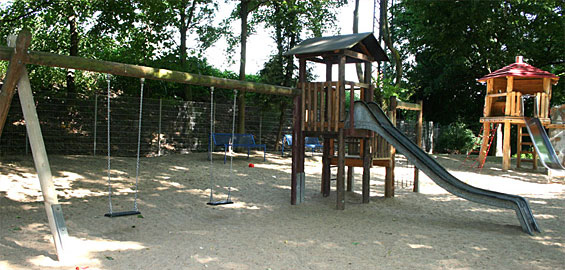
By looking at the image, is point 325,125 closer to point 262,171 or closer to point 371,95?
point 371,95

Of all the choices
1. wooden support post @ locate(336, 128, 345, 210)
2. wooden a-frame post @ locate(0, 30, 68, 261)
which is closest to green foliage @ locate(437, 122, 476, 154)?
wooden support post @ locate(336, 128, 345, 210)

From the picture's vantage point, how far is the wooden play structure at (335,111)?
24.8ft

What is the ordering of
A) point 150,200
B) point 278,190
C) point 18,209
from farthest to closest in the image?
point 278,190 < point 150,200 < point 18,209

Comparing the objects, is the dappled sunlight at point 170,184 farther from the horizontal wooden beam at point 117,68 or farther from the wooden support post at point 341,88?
the wooden support post at point 341,88

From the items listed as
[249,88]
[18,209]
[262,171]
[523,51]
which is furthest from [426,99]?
[18,209]

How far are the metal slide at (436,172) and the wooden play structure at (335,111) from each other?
280 millimetres

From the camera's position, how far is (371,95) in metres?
8.46

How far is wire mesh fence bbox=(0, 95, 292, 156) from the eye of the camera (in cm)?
1227

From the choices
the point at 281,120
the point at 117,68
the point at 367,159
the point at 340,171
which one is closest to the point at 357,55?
the point at 367,159

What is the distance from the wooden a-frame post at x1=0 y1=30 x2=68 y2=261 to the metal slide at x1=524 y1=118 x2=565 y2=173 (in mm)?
12394

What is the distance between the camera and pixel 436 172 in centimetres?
666

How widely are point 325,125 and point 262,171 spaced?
4.94m

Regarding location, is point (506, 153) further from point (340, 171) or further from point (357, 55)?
point (340, 171)

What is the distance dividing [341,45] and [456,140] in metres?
20.4
